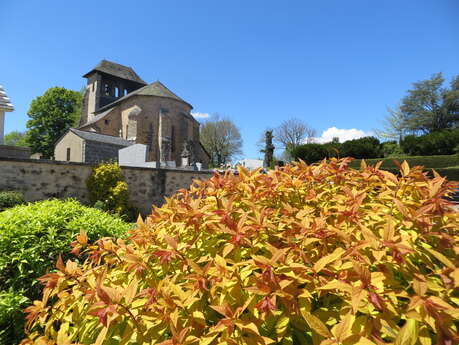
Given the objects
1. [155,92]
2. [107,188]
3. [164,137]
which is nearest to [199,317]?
[107,188]

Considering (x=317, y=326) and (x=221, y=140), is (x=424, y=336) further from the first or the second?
(x=221, y=140)

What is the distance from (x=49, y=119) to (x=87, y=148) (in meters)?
27.9

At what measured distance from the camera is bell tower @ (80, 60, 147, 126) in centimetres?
3659

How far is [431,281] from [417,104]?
182 feet

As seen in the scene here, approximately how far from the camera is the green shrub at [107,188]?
10.4 m

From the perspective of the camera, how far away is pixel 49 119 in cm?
3744

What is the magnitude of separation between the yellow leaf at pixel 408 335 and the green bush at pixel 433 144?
35.0 metres

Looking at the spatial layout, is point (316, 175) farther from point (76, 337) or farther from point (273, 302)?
point (76, 337)

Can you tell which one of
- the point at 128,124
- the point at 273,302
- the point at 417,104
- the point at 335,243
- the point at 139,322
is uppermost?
the point at 417,104

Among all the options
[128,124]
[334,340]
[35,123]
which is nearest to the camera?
[334,340]

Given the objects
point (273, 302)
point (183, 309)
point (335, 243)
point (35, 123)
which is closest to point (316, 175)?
point (335, 243)

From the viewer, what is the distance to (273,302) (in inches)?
36.1

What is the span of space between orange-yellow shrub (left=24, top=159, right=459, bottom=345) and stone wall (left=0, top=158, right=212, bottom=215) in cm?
796

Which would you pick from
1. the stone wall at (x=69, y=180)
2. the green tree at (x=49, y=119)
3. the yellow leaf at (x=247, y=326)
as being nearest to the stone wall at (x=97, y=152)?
the stone wall at (x=69, y=180)
